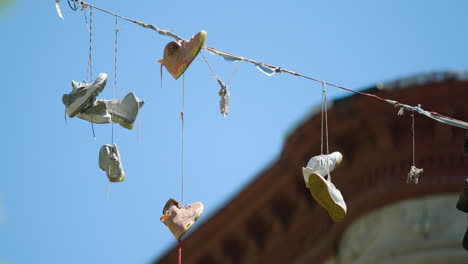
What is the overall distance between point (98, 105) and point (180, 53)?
2.75 feet

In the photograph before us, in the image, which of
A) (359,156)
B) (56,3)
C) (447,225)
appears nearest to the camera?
(56,3)

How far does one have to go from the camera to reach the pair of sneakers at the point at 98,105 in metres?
14.6

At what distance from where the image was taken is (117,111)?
14859mm

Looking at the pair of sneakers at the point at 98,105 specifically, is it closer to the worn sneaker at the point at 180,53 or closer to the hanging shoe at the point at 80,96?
the hanging shoe at the point at 80,96

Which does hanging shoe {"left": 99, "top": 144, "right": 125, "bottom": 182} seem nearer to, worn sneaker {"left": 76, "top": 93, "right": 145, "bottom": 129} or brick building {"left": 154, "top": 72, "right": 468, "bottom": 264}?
worn sneaker {"left": 76, "top": 93, "right": 145, "bottom": 129}

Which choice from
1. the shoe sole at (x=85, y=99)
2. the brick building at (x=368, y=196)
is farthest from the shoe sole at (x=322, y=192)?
the brick building at (x=368, y=196)

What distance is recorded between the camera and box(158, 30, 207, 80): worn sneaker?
14148 mm

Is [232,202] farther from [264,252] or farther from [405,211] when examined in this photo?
[405,211]

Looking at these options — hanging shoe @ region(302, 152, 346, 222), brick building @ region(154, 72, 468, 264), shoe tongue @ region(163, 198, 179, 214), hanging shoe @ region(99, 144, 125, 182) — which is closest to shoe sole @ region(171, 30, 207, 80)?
hanging shoe @ region(99, 144, 125, 182)

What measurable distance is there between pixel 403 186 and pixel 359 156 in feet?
3.26

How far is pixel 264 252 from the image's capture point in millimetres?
21922

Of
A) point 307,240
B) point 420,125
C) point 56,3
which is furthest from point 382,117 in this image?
point 56,3

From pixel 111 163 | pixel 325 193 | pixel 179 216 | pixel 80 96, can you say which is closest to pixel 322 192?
pixel 325 193

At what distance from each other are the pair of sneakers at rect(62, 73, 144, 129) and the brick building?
505 centimetres
